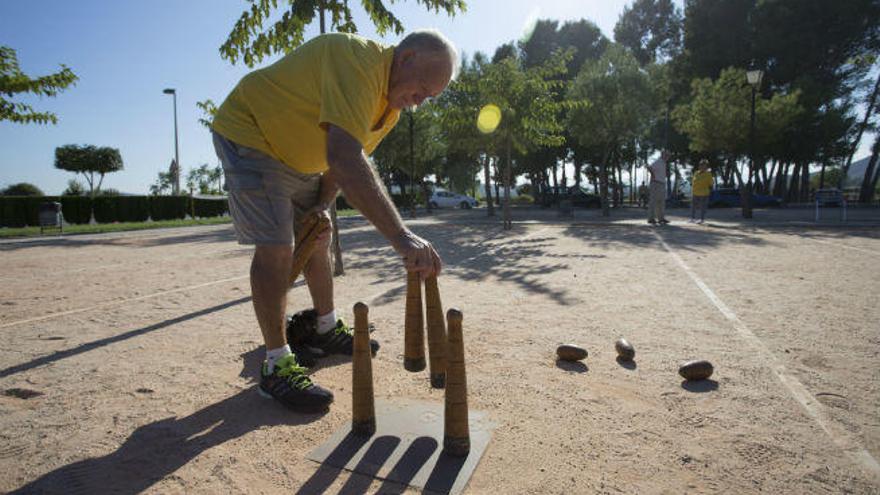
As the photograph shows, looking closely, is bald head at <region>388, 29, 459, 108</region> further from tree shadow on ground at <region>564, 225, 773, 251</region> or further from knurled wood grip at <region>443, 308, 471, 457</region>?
tree shadow on ground at <region>564, 225, 773, 251</region>

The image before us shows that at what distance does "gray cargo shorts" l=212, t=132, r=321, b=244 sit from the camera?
250cm

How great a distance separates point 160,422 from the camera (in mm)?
2305

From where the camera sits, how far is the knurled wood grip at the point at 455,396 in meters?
1.85

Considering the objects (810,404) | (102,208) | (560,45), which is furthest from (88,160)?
(810,404)

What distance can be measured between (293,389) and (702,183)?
54.3ft

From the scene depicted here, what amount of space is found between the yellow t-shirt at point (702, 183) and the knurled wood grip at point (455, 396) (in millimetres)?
16225

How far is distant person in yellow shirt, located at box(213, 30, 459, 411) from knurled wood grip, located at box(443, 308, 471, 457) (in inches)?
21.2

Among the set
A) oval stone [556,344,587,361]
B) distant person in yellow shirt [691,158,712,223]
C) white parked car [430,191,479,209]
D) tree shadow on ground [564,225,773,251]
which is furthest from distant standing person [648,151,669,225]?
white parked car [430,191,479,209]

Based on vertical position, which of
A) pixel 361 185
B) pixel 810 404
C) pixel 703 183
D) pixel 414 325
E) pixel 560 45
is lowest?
pixel 810 404

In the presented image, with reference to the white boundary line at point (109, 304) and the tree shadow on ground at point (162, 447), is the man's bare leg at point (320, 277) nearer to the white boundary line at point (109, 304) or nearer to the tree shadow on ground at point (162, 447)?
the tree shadow on ground at point (162, 447)

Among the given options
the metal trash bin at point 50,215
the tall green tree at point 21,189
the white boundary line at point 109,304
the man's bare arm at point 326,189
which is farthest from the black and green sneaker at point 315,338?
the tall green tree at point 21,189

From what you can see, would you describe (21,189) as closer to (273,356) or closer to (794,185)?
(273,356)

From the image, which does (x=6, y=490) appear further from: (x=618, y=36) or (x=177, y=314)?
(x=618, y=36)

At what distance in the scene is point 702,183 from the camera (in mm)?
15742
